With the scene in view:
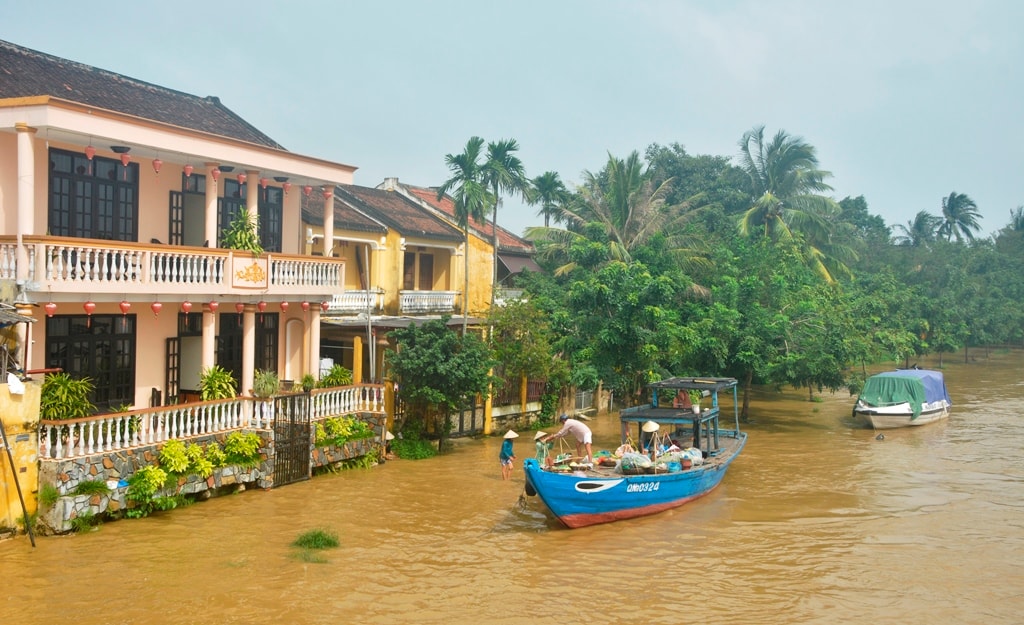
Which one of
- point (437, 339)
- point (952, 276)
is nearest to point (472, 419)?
point (437, 339)

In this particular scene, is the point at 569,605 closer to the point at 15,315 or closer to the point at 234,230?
the point at 15,315

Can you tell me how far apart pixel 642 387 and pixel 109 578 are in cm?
1604

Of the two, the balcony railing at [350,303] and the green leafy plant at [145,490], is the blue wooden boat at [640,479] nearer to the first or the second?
the green leafy plant at [145,490]

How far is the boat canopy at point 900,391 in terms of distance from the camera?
27.7m

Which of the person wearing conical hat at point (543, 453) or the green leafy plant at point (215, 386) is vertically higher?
the green leafy plant at point (215, 386)

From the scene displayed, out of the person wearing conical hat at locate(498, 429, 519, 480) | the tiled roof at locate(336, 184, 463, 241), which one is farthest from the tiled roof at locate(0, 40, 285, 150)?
the person wearing conical hat at locate(498, 429, 519, 480)

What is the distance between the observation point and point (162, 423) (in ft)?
50.4

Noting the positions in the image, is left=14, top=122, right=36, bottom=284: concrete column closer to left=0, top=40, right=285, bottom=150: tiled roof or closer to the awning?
left=0, top=40, right=285, bottom=150: tiled roof

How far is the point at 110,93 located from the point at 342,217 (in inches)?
296

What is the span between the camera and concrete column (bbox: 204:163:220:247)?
57.9 feet

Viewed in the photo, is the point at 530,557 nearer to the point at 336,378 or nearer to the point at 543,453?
→ the point at 543,453

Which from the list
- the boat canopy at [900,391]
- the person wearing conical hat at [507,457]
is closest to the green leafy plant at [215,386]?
the person wearing conical hat at [507,457]

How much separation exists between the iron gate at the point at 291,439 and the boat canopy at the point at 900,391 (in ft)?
58.9

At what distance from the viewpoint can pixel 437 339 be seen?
810 inches
